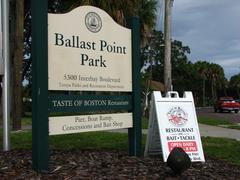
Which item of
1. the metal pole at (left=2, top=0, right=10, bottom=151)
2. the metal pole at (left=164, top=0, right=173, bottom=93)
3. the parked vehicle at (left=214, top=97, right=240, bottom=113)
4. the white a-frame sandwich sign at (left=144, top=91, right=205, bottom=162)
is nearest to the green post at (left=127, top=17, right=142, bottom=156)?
the white a-frame sandwich sign at (left=144, top=91, right=205, bottom=162)

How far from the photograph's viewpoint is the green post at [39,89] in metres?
7.27

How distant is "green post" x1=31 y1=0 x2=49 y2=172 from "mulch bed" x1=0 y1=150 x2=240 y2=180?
10.6 inches

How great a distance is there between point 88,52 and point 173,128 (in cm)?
208

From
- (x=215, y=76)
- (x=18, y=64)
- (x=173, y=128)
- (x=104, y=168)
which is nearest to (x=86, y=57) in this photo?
(x=104, y=168)

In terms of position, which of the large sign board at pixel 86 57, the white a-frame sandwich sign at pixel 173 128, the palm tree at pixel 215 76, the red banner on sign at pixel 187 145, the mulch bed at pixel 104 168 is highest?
the palm tree at pixel 215 76

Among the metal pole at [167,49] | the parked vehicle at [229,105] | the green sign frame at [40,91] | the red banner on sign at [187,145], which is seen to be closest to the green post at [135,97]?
the red banner on sign at [187,145]

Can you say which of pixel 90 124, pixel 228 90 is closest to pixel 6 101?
pixel 90 124

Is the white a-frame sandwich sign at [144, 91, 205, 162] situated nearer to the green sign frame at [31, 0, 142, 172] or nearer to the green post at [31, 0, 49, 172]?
the green sign frame at [31, 0, 142, 172]

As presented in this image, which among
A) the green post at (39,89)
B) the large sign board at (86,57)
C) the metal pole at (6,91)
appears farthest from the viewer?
the metal pole at (6,91)

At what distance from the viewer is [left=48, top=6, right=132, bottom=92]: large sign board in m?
7.69

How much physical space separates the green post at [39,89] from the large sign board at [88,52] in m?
0.19

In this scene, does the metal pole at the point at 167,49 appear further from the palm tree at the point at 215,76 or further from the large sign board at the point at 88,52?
the palm tree at the point at 215,76

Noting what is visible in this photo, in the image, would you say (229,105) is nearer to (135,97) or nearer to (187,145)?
(187,145)

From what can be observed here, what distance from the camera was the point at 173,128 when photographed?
8844 mm
